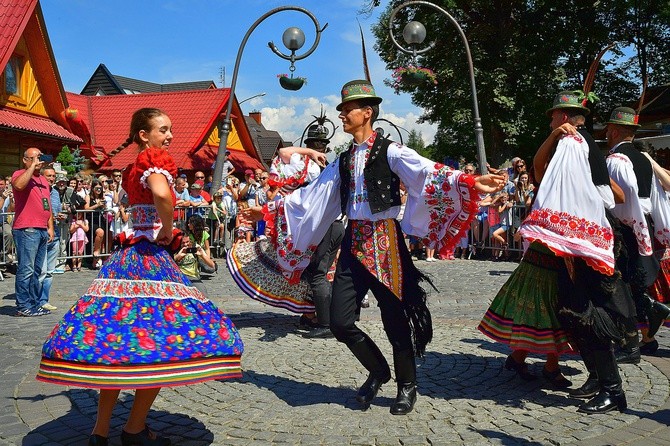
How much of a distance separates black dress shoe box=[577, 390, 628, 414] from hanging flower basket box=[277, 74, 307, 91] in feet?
33.9

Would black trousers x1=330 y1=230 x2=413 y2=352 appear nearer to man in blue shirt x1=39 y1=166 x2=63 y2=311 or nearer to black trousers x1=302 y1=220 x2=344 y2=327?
black trousers x1=302 y1=220 x2=344 y2=327

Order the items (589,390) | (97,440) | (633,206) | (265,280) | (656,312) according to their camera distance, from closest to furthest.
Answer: (97,440) < (589,390) < (633,206) < (656,312) < (265,280)

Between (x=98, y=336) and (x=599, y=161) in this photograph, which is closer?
(x=98, y=336)

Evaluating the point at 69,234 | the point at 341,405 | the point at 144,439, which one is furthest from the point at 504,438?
the point at 69,234

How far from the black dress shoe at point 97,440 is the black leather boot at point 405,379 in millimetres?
1748

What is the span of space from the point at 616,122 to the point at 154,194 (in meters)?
3.80

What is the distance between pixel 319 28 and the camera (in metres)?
13.9

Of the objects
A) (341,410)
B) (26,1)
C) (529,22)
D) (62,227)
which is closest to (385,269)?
(341,410)

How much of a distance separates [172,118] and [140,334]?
2871 cm

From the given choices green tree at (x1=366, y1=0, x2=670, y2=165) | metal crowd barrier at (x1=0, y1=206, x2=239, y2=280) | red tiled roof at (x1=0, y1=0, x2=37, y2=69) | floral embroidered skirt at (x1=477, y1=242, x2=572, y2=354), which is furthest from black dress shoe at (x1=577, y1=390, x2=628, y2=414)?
green tree at (x1=366, y1=0, x2=670, y2=165)

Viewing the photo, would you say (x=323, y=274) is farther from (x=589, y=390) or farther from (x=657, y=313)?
(x=657, y=313)

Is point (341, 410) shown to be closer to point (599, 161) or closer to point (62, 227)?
point (599, 161)

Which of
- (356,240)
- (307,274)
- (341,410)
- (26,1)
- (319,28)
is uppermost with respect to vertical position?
(26,1)

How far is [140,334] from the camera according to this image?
3275 millimetres
